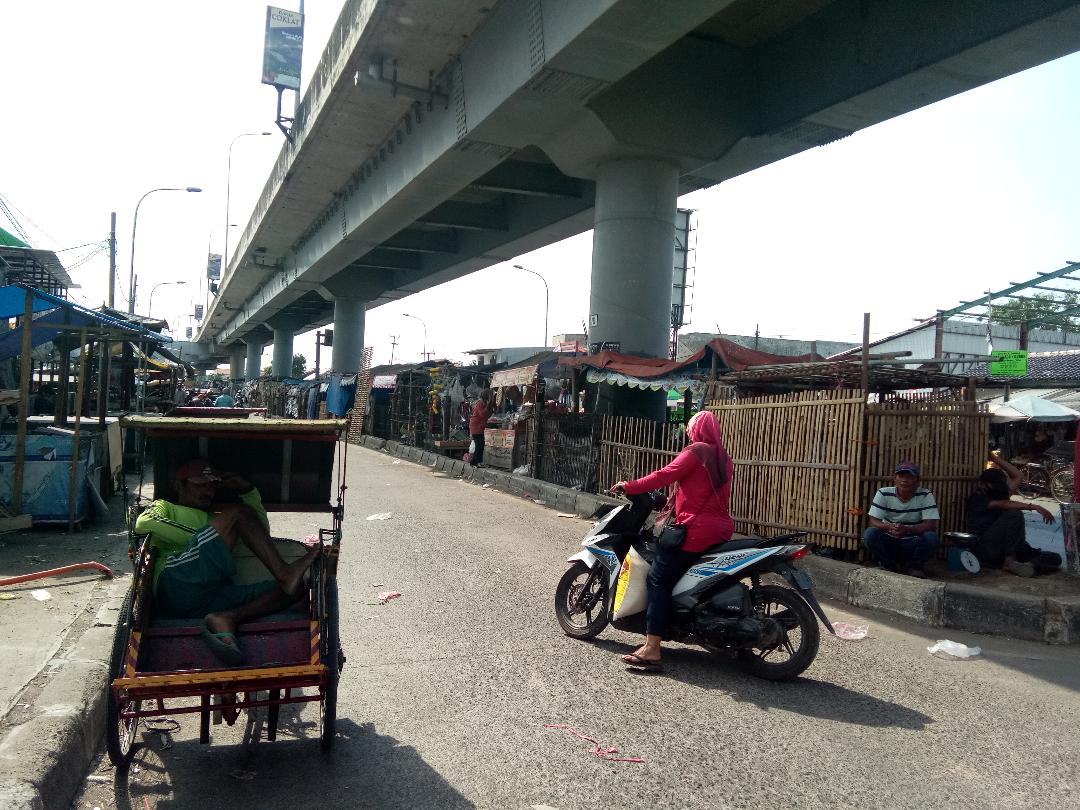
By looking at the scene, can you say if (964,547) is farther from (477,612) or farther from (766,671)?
(477,612)

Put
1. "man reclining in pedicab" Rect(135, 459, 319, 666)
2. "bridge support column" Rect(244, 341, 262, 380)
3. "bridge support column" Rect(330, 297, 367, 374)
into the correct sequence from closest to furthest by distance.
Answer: "man reclining in pedicab" Rect(135, 459, 319, 666), "bridge support column" Rect(330, 297, 367, 374), "bridge support column" Rect(244, 341, 262, 380)

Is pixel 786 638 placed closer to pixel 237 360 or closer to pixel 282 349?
pixel 282 349

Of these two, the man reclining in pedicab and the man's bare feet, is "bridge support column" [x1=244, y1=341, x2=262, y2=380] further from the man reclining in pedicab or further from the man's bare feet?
the man's bare feet

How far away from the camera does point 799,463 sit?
887 cm

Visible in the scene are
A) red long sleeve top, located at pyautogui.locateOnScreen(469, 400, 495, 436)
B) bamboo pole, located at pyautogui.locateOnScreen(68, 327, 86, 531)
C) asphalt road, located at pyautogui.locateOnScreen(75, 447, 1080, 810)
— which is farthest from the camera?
red long sleeve top, located at pyautogui.locateOnScreen(469, 400, 495, 436)

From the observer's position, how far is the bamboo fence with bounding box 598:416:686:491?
1211cm

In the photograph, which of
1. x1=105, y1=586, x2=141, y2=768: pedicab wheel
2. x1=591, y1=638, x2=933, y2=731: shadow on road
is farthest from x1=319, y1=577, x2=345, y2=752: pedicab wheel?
x1=591, y1=638, x2=933, y2=731: shadow on road

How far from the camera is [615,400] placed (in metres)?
15.6

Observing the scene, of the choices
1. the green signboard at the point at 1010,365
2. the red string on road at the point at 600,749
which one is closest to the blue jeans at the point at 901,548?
the red string on road at the point at 600,749

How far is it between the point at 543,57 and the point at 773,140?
16.5 feet

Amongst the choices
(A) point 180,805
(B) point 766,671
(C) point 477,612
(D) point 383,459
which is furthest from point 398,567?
(D) point 383,459

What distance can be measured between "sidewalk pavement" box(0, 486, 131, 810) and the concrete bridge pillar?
9992mm

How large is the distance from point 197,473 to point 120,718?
47.6 inches

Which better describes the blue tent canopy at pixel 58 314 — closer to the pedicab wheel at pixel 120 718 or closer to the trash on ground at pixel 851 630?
the pedicab wheel at pixel 120 718
